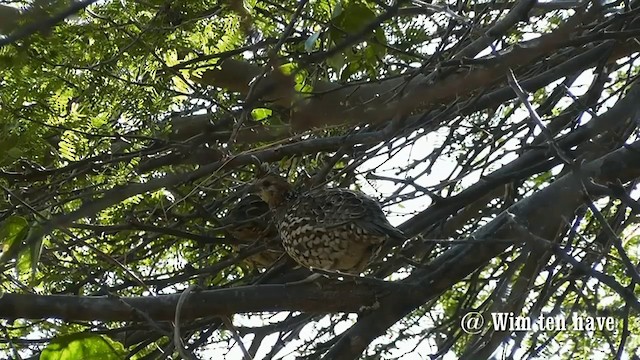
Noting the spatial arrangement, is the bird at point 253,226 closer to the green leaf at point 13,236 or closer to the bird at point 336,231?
the bird at point 336,231

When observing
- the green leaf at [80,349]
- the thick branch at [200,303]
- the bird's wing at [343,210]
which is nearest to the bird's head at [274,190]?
the bird's wing at [343,210]

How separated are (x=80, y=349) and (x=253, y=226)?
72.4 inches

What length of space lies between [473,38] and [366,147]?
2.20 ft

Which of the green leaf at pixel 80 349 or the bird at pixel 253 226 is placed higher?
the bird at pixel 253 226

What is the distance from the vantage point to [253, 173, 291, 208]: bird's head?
4.23m

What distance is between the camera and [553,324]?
321 centimetres

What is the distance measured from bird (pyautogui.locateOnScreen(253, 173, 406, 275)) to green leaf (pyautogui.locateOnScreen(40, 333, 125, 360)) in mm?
1259

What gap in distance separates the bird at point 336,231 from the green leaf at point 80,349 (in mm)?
1259

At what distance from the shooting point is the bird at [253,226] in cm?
414

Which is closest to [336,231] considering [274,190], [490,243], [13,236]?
[274,190]

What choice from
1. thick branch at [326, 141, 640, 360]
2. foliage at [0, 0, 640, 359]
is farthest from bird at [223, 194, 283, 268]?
thick branch at [326, 141, 640, 360]

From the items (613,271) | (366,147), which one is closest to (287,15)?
(366,147)

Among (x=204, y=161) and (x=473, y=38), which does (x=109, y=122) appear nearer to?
(x=204, y=161)

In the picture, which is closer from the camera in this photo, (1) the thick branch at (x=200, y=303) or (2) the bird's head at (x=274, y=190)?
(1) the thick branch at (x=200, y=303)
